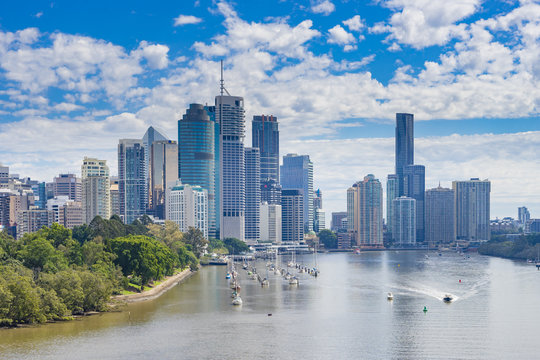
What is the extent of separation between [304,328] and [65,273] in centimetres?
3441

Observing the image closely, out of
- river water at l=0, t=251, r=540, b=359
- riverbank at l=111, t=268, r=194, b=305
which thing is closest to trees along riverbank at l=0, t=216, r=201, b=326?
riverbank at l=111, t=268, r=194, b=305

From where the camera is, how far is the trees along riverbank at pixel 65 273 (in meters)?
89.1

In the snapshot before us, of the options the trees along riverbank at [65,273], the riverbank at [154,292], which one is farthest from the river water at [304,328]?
the trees along riverbank at [65,273]

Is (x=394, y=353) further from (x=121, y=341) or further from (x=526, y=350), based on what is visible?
(x=121, y=341)

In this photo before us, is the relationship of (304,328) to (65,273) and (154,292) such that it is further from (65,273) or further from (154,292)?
(154,292)

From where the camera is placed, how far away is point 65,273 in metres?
99.2

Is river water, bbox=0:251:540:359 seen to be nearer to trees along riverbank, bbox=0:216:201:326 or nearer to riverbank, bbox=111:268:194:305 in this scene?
riverbank, bbox=111:268:194:305

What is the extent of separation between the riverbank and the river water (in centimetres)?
219

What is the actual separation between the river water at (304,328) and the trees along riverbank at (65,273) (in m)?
2.82

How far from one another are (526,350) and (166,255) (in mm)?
85392

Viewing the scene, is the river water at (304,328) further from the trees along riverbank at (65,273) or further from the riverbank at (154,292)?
the trees along riverbank at (65,273)

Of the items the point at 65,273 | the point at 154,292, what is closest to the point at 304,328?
the point at 65,273

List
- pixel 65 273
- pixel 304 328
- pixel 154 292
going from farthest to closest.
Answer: pixel 154 292
pixel 65 273
pixel 304 328

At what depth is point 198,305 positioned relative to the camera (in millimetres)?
119125
